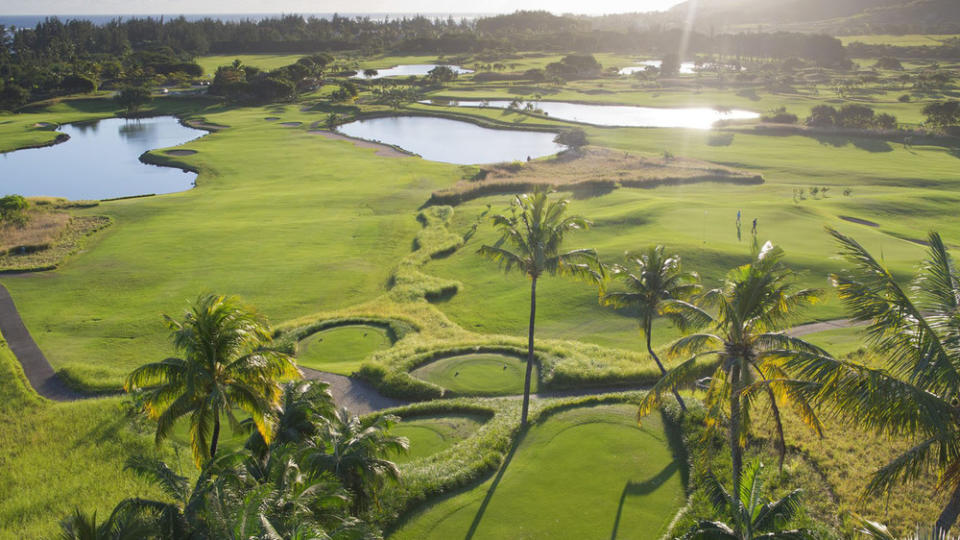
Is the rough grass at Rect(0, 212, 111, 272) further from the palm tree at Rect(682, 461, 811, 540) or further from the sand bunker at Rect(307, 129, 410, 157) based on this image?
the palm tree at Rect(682, 461, 811, 540)

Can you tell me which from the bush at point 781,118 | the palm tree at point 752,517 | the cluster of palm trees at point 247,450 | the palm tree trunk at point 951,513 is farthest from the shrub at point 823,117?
the cluster of palm trees at point 247,450

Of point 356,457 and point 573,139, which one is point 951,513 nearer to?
point 356,457

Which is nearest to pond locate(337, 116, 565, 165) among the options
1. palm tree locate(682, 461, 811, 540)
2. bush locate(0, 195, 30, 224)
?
bush locate(0, 195, 30, 224)

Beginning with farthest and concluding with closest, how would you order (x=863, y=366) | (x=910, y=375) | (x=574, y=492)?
(x=574, y=492), (x=863, y=366), (x=910, y=375)

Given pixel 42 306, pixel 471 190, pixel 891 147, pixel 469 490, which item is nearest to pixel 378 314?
pixel 469 490

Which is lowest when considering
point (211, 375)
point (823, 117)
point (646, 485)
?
point (646, 485)

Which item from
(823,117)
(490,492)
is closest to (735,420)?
(490,492)

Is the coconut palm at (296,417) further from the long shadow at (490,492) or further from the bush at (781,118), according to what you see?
the bush at (781,118)
